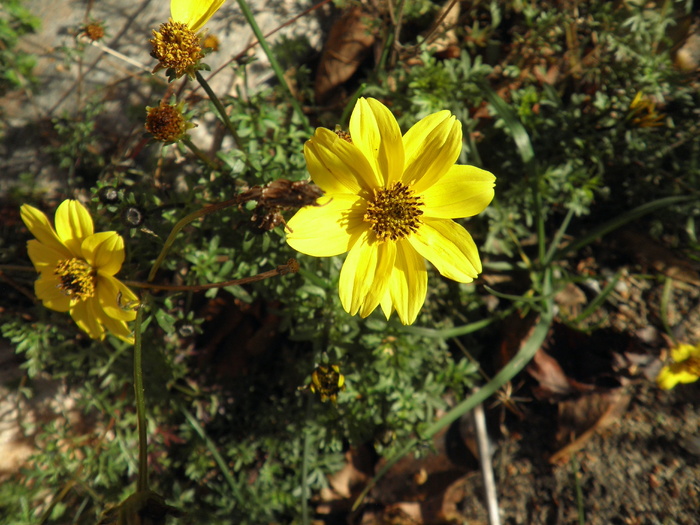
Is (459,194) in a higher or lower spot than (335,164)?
lower

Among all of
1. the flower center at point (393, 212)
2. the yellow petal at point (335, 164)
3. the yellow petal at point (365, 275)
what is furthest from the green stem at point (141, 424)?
the flower center at point (393, 212)

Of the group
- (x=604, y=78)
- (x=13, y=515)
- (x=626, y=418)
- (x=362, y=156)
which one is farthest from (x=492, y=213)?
(x=13, y=515)

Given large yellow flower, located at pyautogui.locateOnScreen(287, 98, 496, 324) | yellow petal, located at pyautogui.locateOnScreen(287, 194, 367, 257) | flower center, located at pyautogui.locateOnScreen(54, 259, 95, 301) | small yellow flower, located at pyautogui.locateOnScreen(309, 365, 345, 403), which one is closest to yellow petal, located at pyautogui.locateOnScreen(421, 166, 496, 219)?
large yellow flower, located at pyautogui.locateOnScreen(287, 98, 496, 324)

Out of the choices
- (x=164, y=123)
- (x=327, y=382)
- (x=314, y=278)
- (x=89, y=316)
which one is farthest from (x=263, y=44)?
(x=327, y=382)

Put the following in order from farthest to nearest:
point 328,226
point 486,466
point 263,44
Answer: point 486,466
point 263,44
point 328,226

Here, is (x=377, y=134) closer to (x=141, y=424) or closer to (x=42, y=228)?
(x=141, y=424)

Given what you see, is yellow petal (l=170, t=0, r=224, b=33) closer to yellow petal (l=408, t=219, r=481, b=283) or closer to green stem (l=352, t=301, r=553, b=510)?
yellow petal (l=408, t=219, r=481, b=283)

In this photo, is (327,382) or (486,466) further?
(486,466)
